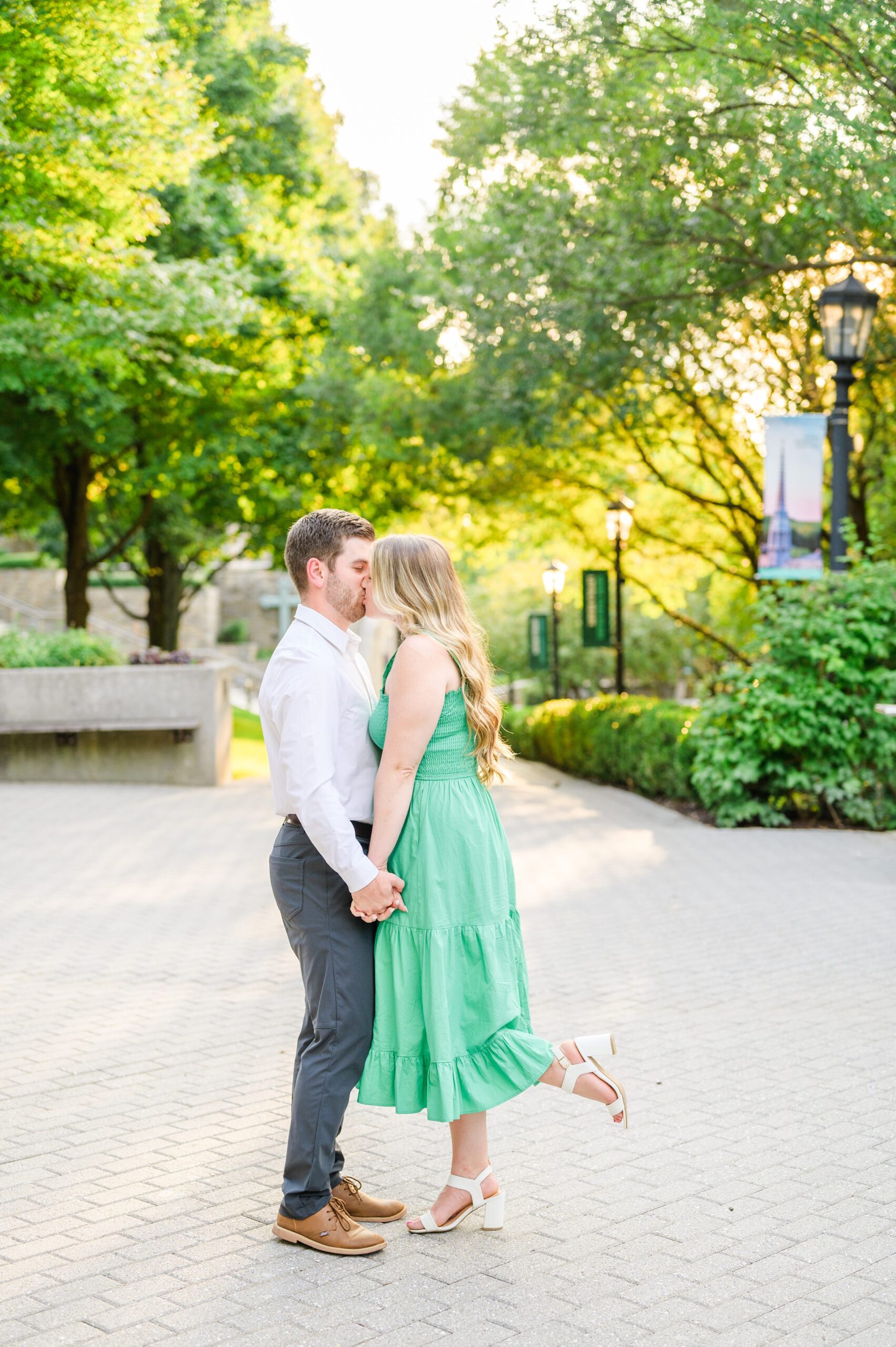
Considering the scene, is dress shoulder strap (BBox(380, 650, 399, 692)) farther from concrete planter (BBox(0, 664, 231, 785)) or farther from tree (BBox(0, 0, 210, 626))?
concrete planter (BBox(0, 664, 231, 785))

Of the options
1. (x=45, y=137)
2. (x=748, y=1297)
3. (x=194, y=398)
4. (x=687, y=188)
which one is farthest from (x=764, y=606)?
(x=194, y=398)

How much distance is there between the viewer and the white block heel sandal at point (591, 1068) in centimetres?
371

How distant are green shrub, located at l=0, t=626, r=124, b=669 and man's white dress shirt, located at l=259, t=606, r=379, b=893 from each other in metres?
11.6

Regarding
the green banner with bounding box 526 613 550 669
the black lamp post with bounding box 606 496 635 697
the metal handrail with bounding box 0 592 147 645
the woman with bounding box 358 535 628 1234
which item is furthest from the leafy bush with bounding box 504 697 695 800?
the metal handrail with bounding box 0 592 147 645

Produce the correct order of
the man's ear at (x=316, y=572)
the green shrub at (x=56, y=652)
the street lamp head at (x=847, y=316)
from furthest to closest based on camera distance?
the green shrub at (x=56, y=652) → the street lamp head at (x=847, y=316) → the man's ear at (x=316, y=572)

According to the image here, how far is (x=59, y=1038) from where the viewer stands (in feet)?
18.9

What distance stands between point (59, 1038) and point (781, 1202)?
322 centimetres

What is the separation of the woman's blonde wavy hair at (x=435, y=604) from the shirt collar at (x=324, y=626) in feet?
0.47

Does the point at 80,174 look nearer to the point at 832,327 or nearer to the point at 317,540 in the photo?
the point at 832,327

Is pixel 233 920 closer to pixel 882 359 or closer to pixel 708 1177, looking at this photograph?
pixel 708 1177

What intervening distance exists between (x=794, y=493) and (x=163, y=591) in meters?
16.1

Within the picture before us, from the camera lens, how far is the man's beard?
3748 millimetres

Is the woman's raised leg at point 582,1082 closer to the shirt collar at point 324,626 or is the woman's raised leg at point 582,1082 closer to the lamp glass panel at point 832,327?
the shirt collar at point 324,626

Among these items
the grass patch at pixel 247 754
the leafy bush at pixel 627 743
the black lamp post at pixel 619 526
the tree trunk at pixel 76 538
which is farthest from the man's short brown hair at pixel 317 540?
the tree trunk at pixel 76 538
